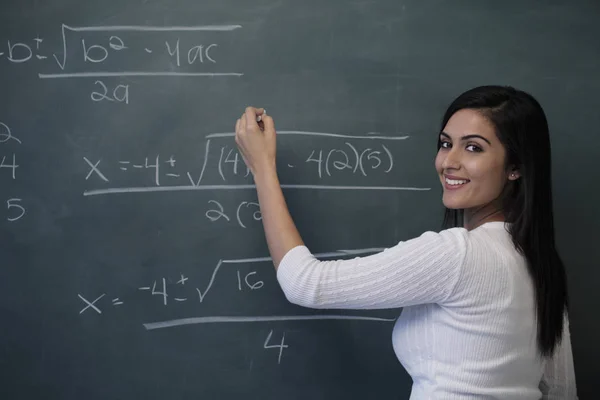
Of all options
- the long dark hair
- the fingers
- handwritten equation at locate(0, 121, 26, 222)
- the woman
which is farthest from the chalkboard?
the long dark hair

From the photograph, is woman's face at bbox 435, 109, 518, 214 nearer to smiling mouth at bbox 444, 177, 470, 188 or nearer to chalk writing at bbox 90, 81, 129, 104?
smiling mouth at bbox 444, 177, 470, 188

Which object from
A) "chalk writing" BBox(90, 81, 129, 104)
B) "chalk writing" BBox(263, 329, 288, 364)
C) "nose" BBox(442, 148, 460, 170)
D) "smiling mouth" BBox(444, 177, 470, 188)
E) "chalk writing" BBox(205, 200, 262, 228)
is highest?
"chalk writing" BBox(90, 81, 129, 104)

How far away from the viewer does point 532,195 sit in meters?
1.16

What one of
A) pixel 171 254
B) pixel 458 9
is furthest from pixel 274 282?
pixel 458 9

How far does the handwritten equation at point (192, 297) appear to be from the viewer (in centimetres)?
157

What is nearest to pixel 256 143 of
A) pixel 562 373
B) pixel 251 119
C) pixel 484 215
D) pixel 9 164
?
pixel 251 119

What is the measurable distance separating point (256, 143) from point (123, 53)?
55 cm

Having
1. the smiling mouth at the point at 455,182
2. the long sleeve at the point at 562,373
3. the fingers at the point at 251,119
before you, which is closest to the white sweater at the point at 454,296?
the smiling mouth at the point at 455,182

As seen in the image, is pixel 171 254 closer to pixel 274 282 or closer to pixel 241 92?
pixel 274 282

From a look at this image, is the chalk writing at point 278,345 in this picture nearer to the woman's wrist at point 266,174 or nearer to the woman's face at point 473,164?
the woman's wrist at point 266,174

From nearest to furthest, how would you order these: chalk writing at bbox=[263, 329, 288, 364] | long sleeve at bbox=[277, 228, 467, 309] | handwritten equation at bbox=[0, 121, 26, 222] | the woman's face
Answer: long sleeve at bbox=[277, 228, 467, 309]
the woman's face
handwritten equation at bbox=[0, 121, 26, 222]
chalk writing at bbox=[263, 329, 288, 364]

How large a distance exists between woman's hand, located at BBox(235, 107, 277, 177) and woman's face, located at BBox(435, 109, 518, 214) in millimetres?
427

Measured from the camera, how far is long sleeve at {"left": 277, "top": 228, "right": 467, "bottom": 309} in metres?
1.06

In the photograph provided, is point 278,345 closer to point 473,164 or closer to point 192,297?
point 192,297
